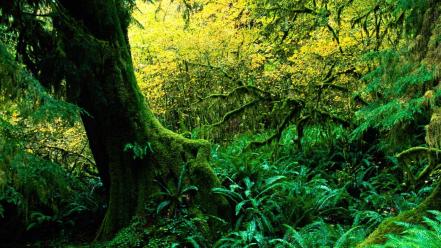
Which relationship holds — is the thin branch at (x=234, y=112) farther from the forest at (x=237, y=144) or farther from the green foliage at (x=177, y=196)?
the green foliage at (x=177, y=196)

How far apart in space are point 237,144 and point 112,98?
4.74 m

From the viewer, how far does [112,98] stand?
6648 millimetres

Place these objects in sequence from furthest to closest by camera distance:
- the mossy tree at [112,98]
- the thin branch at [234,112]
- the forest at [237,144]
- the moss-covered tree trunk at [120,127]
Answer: the thin branch at [234,112], the moss-covered tree trunk at [120,127], the mossy tree at [112,98], the forest at [237,144]

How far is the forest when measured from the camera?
14.3ft

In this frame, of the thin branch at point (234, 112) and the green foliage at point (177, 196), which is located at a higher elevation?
the thin branch at point (234, 112)

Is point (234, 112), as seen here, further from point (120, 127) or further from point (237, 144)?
point (120, 127)

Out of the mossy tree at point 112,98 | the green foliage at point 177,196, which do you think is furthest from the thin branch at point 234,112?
the green foliage at point 177,196

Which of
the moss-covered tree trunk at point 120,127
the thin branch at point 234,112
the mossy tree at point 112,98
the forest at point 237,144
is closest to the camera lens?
the forest at point 237,144

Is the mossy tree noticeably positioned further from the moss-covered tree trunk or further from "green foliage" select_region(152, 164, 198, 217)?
"green foliage" select_region(152, 164, 198, 217)

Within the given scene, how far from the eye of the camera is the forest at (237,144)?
4.37 meters

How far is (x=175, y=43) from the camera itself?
12.5m

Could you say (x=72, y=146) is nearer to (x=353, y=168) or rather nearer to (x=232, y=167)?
(x=232, y=167)

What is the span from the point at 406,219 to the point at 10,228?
7.18m

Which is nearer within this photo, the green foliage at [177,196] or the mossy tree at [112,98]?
the mossy tree at [112,98]
